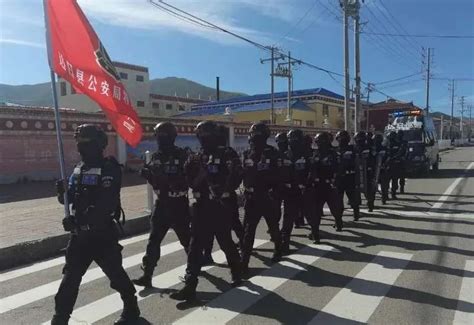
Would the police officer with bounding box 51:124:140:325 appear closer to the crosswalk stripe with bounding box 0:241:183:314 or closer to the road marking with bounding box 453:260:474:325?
the crosswalk stripe with bounding box 0:241:183:314

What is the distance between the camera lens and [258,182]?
6.56m

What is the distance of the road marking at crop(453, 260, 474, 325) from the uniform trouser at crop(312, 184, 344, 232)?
2.45 meters

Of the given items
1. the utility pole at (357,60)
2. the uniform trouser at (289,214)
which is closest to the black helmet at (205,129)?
the uniform trouser at (289,214)

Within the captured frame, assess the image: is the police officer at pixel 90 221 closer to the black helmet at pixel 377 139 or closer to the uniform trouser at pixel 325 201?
the uniform trouser at pixel 325 201

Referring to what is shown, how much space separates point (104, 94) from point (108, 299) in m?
2.28

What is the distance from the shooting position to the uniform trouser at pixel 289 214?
292 inches

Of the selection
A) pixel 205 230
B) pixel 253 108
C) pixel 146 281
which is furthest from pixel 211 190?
pixel 253 108

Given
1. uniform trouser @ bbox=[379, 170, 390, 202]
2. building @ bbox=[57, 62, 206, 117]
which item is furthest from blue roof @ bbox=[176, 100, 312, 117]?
uniform trouser @ bbox=[379, 170, 390, 202]

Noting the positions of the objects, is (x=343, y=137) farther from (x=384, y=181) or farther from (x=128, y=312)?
(x=128, y=312)

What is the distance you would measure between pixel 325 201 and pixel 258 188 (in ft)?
8.50

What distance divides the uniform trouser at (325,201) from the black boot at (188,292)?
3318 millimetres

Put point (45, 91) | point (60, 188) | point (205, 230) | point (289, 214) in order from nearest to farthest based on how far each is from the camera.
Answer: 1. point (60, 188)
2. point (205, 230)
3. point (289, 214)
4. point (45, 91)

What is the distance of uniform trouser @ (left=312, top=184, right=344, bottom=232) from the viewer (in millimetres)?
8171

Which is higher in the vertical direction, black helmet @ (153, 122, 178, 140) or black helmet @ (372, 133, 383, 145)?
black helmet @ (153, 122, 178, 140)
